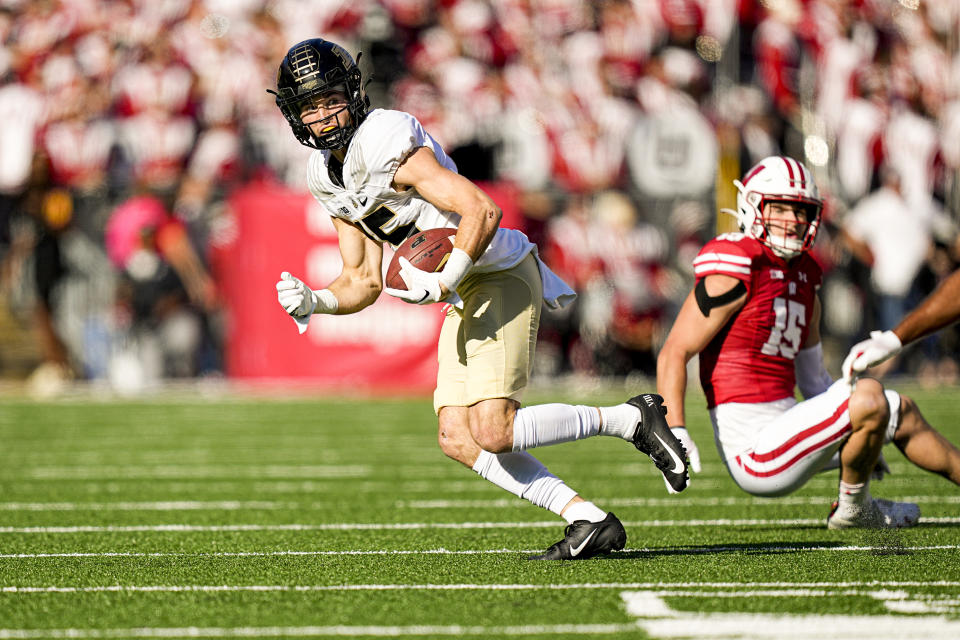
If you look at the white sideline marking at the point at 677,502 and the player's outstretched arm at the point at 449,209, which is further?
the white sideline marking at the point at 677,502

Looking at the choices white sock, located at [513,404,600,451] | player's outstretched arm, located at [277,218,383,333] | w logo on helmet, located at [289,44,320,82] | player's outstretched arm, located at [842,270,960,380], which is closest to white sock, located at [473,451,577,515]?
white sock, located at [513,404,600,451]

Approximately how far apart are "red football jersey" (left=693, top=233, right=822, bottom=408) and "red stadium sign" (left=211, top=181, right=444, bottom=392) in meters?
6.55

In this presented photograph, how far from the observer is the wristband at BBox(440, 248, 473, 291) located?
12.7 feet

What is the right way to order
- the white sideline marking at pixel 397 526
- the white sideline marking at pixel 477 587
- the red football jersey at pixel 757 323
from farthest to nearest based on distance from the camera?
the white sideline marking at pixel 397 526
the red football jersey at pixel 757 323
the white sideline marking at pixel 477 587

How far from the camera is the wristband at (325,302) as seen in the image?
14.0 feet

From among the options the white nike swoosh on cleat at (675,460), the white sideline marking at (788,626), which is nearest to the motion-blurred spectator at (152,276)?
the white nike swoosh on cleat at (675,460)

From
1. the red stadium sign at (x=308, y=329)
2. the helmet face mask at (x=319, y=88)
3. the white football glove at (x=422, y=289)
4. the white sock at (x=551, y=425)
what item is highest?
the helmet face mask at (x=319, y=88)

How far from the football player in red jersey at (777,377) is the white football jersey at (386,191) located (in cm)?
62

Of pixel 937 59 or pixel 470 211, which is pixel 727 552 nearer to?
pixel 470 211

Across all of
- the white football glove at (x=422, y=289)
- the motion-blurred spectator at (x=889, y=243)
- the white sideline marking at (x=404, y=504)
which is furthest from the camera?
the motion-blurred spectator at (x=889, y=243)

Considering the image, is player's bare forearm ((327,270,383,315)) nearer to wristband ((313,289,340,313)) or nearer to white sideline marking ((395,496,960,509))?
wristband ((313,289,340,313))

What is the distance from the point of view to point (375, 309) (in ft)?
36.4

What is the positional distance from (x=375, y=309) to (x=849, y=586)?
775 cm

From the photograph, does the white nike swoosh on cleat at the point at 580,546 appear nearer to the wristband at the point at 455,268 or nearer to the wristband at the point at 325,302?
the wristband at the point at 455,268
